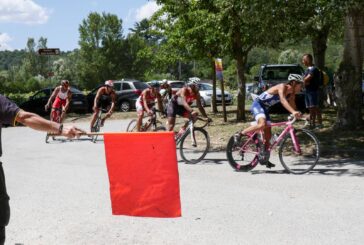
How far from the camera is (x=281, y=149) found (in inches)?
360

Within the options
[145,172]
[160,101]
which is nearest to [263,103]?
[160,101]

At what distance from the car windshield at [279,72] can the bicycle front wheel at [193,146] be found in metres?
10.6

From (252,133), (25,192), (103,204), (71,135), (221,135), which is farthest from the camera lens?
(221,135)

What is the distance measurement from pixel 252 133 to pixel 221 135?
15.6ft

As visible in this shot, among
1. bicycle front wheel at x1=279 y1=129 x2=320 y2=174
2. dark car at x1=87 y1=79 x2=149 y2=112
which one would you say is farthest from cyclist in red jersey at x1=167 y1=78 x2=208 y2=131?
dark car at x1=87 y1=79 x2=149 y2=112

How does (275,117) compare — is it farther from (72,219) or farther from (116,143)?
(116,143)

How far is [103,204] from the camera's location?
7.01 metres

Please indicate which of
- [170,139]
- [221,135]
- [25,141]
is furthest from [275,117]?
[170,139]

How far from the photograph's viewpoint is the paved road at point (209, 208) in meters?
5.48

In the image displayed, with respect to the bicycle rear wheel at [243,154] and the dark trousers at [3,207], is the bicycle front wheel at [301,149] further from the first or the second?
the dark trousers at [3,207]

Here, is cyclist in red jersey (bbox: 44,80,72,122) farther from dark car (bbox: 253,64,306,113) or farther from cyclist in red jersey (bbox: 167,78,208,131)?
dark car (bbox: 253,64,306,113)

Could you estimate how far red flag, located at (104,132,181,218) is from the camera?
14.2ft

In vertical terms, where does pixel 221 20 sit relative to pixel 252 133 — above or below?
above

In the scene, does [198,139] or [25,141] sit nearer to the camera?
[198,139]
